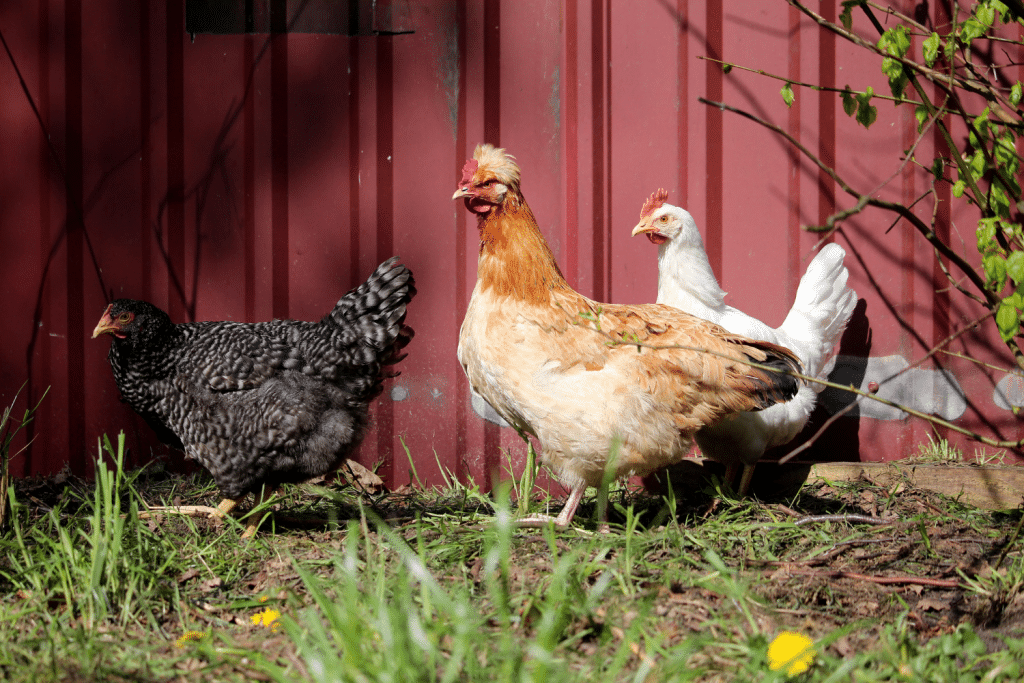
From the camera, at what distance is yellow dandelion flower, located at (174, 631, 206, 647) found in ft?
5.71

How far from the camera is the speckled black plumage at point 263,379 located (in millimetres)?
2836

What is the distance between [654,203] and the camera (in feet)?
11.4

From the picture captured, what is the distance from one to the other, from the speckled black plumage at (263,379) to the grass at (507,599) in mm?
305

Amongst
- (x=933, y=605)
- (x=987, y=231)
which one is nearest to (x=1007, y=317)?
(x=987, y=231)

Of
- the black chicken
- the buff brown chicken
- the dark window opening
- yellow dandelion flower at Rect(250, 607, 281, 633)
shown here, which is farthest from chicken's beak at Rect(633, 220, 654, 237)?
yellow dandelion flower at Rect(250, 607, 281, 633)

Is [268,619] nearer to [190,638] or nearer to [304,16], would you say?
[190,638]

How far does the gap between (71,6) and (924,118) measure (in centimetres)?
439

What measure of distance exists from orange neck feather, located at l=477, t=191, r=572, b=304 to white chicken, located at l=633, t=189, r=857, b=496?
2.24 feet

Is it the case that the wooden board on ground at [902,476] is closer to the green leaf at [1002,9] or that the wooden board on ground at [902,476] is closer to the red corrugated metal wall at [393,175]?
the red corrugated metal wall at [393,175]

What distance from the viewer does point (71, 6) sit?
151 inches

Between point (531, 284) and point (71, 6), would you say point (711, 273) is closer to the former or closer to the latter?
point (531, 284)

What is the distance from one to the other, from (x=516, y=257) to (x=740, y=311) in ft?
4.45

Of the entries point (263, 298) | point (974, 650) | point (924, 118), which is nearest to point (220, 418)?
point (263, 298)

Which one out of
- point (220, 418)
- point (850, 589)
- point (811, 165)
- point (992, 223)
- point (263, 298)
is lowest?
point (850, 589)
